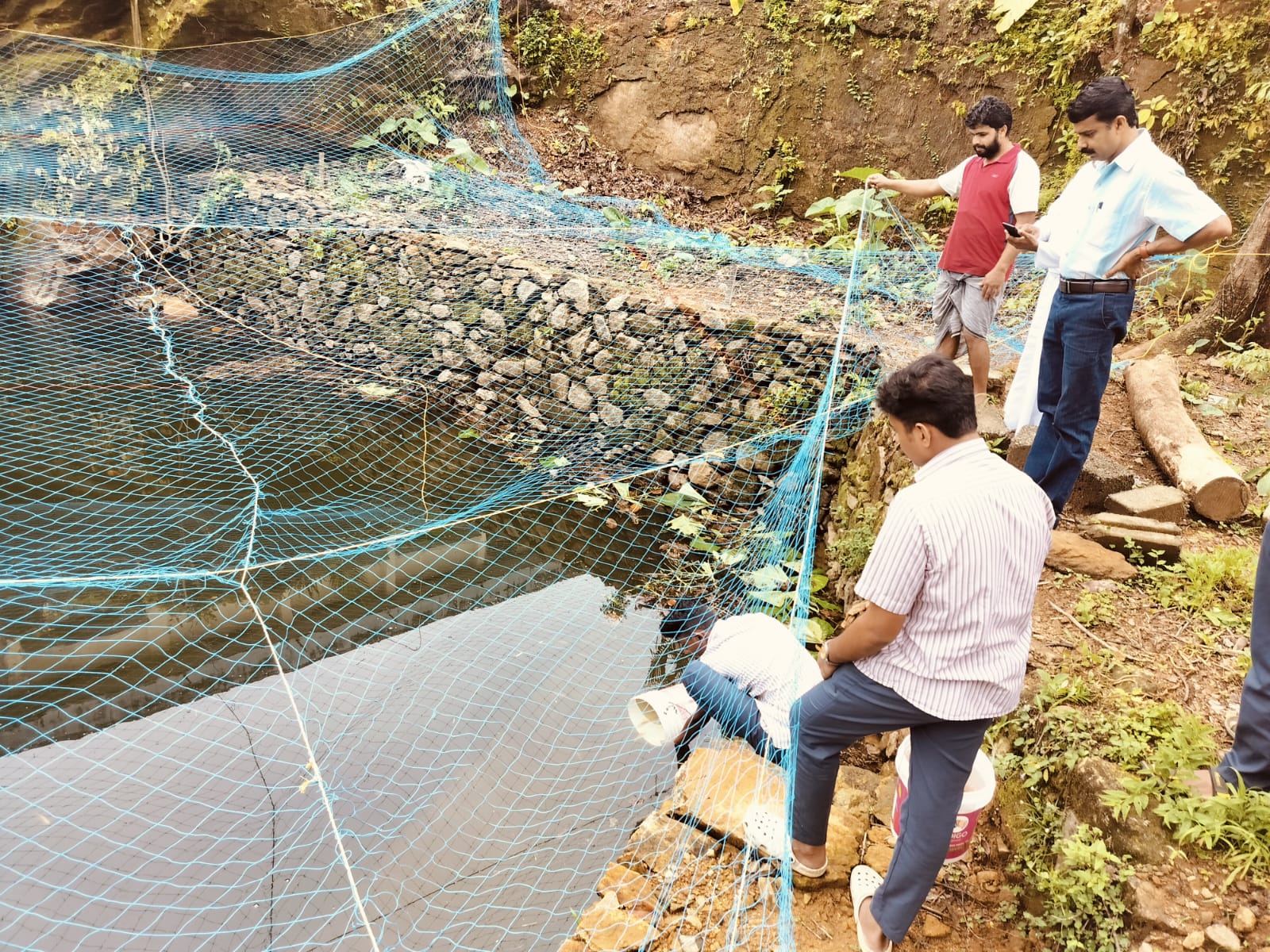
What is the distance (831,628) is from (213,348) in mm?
4583

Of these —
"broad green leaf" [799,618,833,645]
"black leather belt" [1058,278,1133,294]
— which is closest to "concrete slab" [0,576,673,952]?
"broad green leaf" [799,618,833,645]

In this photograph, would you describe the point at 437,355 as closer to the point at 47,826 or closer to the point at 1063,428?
the point at 47,826

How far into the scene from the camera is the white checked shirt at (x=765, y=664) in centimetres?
205

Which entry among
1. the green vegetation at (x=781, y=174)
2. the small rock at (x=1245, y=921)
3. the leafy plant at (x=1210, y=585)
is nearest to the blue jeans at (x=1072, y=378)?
the leafy plant at (x=1210, y=585)

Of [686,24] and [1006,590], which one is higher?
[686,24]

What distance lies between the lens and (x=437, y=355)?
206 inches

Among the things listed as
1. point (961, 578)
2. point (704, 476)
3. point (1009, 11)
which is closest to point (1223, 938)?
point (961, 578)

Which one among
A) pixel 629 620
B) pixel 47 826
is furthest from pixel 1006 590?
pixel 47 826

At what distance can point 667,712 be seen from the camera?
7.13 ft

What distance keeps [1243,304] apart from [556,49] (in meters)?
5.58

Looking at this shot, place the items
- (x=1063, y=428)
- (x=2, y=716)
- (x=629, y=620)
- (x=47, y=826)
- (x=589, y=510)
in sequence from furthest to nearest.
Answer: (x=589, y=510)
(x=629, y=620)
(x=2, y=716)
(x=47, y=826)
(x=1063, y=428)

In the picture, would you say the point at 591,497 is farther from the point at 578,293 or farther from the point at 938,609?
the point at 938,609

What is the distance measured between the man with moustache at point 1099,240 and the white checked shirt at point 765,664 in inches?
36.7

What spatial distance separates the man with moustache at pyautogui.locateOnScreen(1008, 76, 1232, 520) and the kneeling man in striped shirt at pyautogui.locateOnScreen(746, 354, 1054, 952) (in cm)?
86
